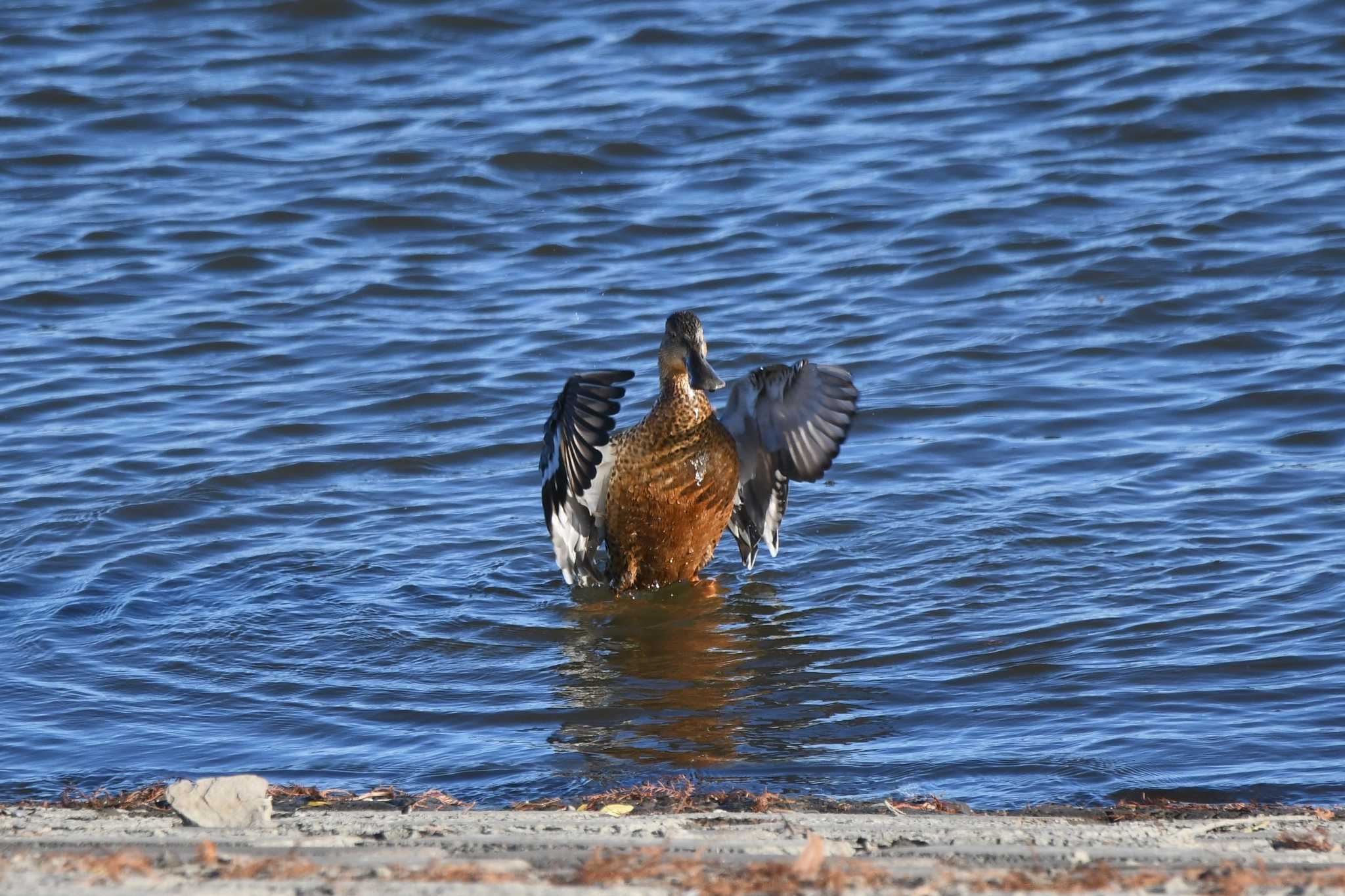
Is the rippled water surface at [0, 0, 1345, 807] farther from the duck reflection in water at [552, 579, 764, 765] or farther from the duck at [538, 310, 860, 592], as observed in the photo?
the duck at [538, 310, 860, 592]

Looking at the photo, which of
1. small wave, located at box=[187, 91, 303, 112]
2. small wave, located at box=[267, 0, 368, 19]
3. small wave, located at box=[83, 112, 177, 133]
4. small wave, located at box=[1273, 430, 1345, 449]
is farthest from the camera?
small wave, located at box=[267, 0, 368, 19]

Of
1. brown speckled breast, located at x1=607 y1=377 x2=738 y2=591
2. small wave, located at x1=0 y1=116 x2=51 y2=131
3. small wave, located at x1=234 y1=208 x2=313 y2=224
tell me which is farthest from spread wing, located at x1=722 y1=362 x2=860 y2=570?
small wave, located at x1=0 y1=116 x2=51 y2=131

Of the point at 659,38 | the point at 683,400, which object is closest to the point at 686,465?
the point at 683,400

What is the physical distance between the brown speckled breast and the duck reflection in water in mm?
164

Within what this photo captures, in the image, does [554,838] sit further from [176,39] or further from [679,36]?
[176,39]

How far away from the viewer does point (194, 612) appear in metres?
7.30

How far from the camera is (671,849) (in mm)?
3873

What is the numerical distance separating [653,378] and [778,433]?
7.48 ft

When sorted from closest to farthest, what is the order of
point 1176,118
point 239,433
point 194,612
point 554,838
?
point 554,838, point 194,612, point 239,433, point 1176,118

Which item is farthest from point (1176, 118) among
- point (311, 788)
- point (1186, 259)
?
point (311, 788)

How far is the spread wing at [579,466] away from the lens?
22.6ft

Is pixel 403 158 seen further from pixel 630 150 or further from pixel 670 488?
pixel 670 488

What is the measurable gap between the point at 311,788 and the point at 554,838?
51.1 inches

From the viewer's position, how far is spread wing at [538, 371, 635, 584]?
271 inches
